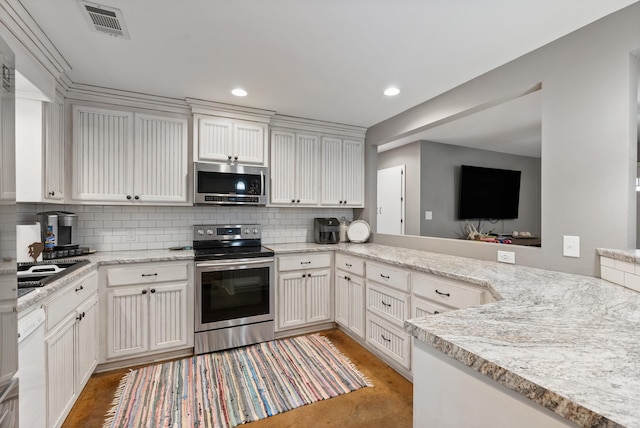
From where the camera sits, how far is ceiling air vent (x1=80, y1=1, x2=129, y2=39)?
1.53 metres

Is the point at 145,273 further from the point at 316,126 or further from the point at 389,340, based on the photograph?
the point at 316,126

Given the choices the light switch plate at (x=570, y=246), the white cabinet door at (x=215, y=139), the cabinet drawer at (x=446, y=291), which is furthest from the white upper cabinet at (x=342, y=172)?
the light switch plate at (x=570, y=246)

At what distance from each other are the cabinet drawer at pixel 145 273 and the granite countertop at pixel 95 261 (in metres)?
0.06

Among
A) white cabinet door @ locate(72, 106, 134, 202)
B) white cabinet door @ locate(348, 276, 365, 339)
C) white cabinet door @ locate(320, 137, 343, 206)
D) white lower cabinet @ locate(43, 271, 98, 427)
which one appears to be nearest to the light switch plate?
white cabinet door @ locate(348, 276, 365, 339)

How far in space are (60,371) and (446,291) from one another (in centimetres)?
231

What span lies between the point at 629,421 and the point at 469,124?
12.0ft

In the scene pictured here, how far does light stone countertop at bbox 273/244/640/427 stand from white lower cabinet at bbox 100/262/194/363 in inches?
84.9

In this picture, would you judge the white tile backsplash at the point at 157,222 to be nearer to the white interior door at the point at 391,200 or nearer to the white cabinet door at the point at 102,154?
the white cabinet door at the point at 102,154

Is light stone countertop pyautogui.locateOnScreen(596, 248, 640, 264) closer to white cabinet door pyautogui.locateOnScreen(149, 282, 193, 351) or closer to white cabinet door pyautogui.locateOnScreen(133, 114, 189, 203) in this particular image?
white cabinet door pyautogui.locateOnScreen(149, 282, 193, 351)

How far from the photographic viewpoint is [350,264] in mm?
2875

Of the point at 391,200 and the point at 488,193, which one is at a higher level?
the point at 488,193

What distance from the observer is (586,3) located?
1.48 meters

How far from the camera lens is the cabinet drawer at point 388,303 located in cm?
223

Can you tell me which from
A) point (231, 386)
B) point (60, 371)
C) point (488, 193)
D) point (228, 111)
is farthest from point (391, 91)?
point (488, 193)
